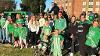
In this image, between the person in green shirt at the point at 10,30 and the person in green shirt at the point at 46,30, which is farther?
the person in green shirt at the point at 10,30

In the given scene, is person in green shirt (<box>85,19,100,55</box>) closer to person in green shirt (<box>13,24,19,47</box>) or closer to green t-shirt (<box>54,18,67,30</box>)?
green t-shirt (<box>54,18,67,30</box>)

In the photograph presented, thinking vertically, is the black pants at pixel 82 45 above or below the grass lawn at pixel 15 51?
above

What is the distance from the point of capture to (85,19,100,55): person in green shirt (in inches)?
541

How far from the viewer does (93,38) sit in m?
13.8

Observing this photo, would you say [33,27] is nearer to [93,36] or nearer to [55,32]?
[55,32]

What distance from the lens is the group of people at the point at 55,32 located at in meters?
13.9

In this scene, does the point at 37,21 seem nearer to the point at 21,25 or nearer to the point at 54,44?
the point at 21,25

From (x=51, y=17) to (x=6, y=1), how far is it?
70695 millimetres

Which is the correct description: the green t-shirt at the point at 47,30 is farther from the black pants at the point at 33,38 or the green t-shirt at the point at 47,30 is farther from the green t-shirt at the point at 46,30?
the black pants at the point at 33,38

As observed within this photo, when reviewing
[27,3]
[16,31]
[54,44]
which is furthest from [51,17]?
[27,3]

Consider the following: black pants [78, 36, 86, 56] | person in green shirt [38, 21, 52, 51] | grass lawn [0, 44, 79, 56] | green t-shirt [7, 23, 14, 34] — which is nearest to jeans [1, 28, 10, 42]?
green t-shirt [7, 23, 14, 34]

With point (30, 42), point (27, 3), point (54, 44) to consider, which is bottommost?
point (27, 3)

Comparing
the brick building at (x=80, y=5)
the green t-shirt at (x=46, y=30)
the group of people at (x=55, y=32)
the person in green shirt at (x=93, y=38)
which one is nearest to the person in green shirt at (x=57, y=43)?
the group of people at (x=55, y=32)

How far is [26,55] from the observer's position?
16797 mm
